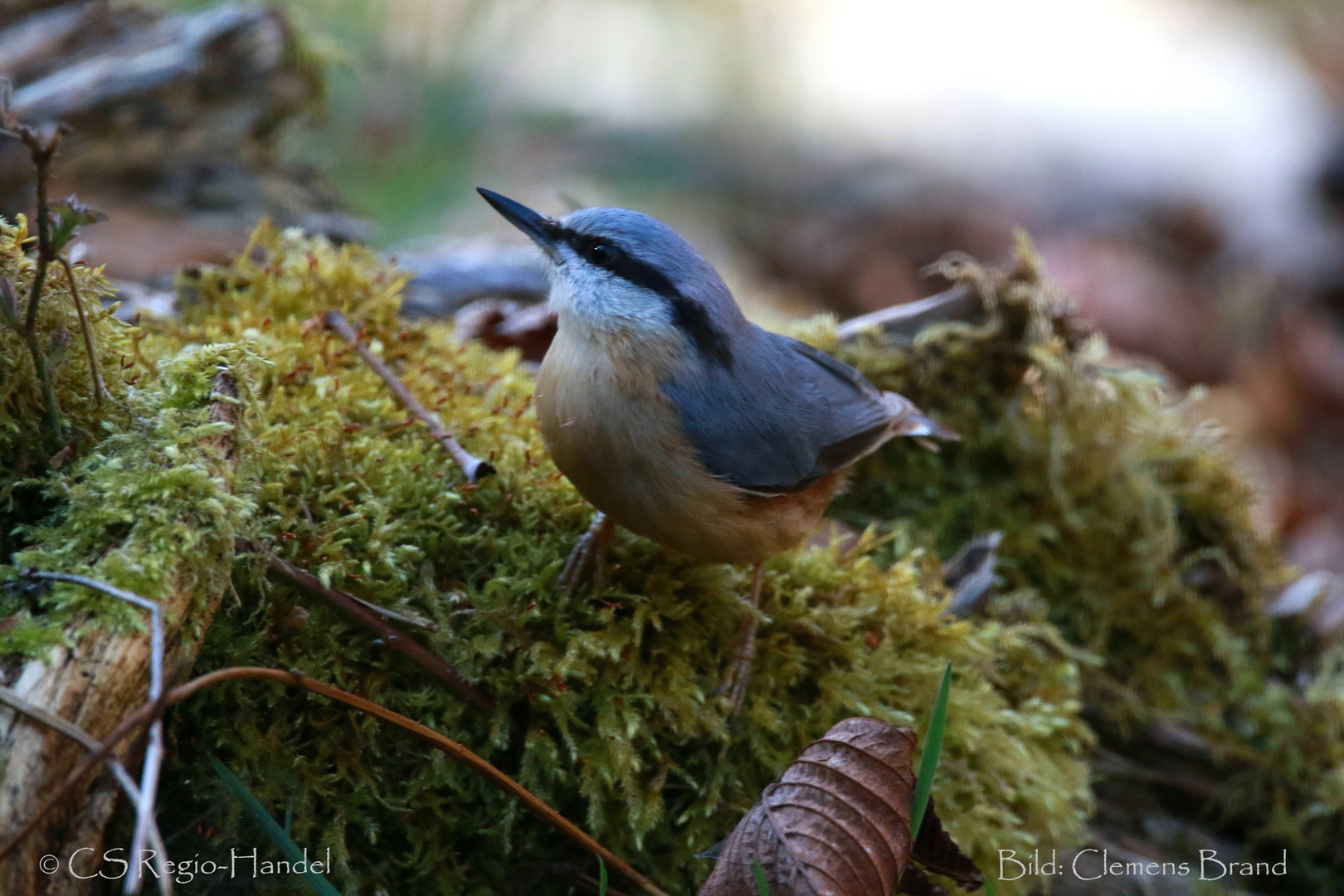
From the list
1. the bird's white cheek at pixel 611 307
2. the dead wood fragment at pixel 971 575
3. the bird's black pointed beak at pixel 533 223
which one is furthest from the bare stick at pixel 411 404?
the dead wood fragment at pixel 971 575

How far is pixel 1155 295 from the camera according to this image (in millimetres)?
7895

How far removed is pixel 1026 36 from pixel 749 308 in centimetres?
782

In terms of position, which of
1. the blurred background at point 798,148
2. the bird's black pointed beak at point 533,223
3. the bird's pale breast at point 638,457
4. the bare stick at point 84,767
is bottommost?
the bare stick at point 84,767

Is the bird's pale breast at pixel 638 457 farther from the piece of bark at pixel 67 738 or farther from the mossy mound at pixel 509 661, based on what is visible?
the piece of bark at pixel 67 738

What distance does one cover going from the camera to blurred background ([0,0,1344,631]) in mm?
4402

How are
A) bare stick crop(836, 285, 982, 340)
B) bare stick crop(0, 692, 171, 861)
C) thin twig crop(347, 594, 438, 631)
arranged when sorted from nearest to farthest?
bare stick crop(0, 692, 171, 861), thin twig crop(347, 594, 438, 631), bare stick crop(836, 285, 982, 340)

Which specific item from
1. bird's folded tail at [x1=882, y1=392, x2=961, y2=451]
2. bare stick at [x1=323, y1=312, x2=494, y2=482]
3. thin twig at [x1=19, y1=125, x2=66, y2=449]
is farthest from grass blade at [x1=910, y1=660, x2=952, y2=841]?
thin twig at [x1=19, y1=125, x2=66, y2=449]

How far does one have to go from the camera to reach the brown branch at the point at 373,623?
207 cm

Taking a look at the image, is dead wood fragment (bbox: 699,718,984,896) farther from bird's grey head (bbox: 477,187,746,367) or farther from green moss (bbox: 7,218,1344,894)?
bird's grey head (bbox: 477,187,746,367)

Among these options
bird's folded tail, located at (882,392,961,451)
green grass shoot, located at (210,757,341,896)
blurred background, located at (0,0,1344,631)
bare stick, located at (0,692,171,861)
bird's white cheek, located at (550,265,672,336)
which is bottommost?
green grass shoot, located at (210,757,341,896)

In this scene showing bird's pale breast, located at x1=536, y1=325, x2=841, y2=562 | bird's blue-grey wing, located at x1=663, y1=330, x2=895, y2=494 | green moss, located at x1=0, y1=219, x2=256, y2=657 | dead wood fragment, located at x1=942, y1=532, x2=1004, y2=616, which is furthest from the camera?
dead wood fragment, located at x1=942, y1=532, x2=1004, y2=616

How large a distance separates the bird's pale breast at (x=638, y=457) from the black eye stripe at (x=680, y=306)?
0.09 meters

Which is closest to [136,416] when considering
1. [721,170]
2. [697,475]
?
[697,475]

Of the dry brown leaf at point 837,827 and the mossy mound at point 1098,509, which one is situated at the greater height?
the mossy mound at point 1098,509
